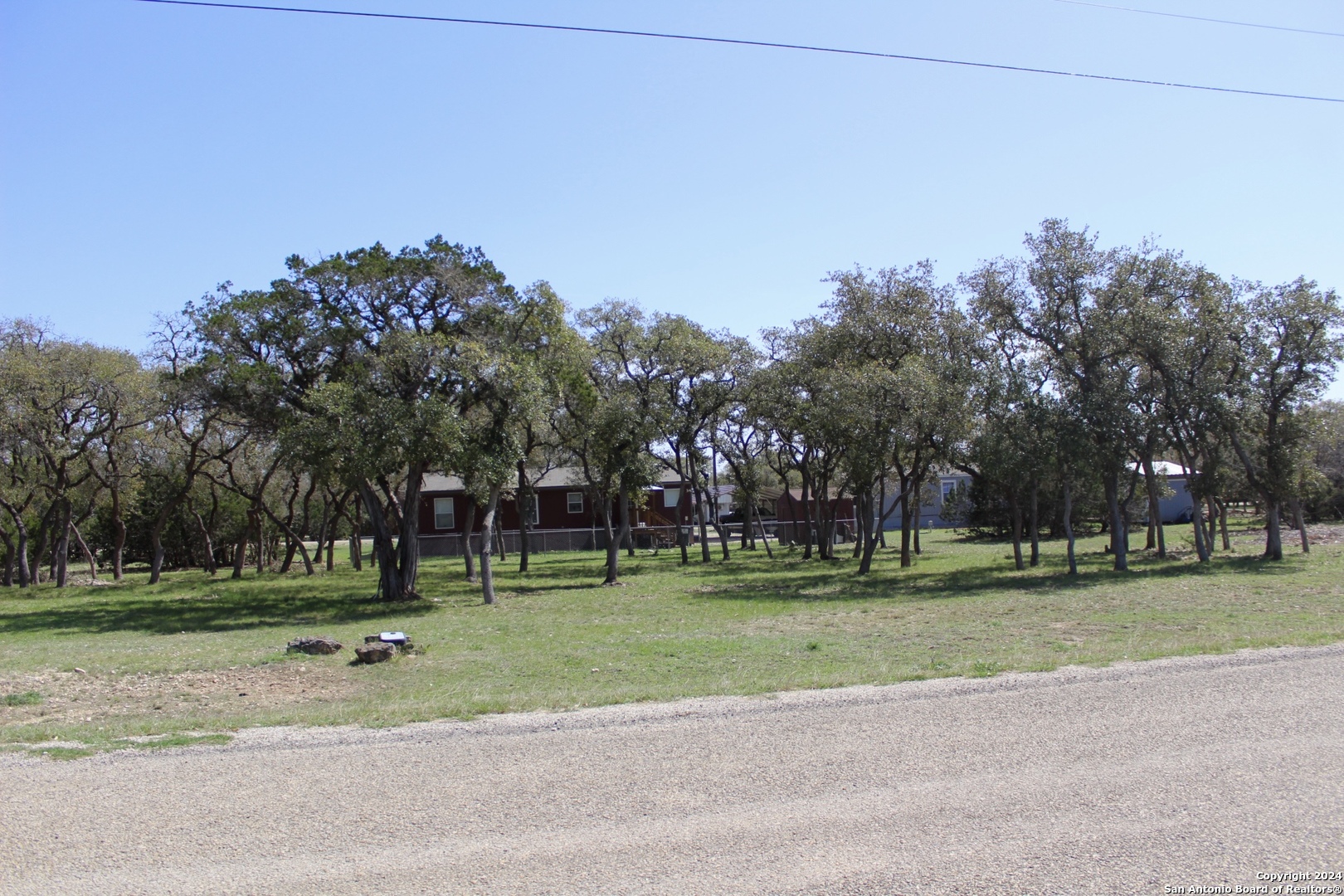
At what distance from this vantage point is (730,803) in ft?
17.6

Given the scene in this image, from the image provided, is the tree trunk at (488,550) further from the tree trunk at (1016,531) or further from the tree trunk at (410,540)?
the tree trunk at (1016,531)

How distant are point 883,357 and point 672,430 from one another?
7336mm

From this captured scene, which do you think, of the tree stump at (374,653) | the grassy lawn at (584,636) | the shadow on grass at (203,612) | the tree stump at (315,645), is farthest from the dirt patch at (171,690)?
the shadow on grass at (203,612)

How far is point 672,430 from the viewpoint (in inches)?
1131

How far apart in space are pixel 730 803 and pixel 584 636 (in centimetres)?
920

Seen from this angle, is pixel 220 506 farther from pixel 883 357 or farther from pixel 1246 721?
pixel 1246 721

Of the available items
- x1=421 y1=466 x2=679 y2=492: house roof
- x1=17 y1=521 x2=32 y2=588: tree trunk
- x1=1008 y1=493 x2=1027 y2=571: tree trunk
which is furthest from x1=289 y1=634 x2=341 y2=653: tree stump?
x1=421 y1=466 x2=679 y2=492: house roof

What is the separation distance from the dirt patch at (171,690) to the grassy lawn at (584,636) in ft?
0.16

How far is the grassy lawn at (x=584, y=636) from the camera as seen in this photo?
8.89 metres

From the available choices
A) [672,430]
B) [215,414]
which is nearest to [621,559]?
[672,430]

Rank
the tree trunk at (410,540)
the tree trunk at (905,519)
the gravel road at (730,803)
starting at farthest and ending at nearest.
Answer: the tree trunk at (905,519) → the tree trunk at (410,540) → the gravel road at (730,803)

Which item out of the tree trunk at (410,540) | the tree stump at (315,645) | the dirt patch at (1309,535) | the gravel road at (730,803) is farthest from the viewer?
the dirt patch at (1309,535)

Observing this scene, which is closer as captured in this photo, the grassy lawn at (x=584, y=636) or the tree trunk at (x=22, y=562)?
the grassy lawn at (x=584, y=636)

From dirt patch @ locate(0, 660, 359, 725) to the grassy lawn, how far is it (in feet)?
0.16
